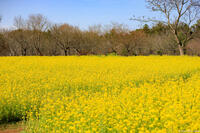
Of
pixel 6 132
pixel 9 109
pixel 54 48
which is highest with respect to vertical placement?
pixel 54 48

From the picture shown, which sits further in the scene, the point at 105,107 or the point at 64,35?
the point at 64,35

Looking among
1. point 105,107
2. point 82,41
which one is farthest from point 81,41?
point 105,107

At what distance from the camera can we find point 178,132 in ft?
11.5

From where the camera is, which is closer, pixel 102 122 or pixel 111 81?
pixel 102 122

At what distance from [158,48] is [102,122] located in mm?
43821

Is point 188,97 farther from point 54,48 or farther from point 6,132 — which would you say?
point 54,48

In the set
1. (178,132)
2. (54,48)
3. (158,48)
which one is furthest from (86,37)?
(178,132)

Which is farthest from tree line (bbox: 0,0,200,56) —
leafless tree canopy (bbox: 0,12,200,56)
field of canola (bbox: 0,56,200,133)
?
field of canola (bbox: 0,56,200,133)

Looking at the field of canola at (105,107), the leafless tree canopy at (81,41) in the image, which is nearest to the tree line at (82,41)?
the leafless tree canopy at (81,41)

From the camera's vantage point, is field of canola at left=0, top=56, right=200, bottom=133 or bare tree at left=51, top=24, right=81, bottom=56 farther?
bare tree at left=51, top=24, right=81, bottom=56

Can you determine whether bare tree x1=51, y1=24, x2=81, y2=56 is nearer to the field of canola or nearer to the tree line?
the tree line

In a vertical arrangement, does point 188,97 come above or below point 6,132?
above

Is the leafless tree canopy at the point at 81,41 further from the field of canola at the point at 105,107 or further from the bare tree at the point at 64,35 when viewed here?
the field of canola at the point at 105,107

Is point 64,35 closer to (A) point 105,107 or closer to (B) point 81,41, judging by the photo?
(B) point 81,41
